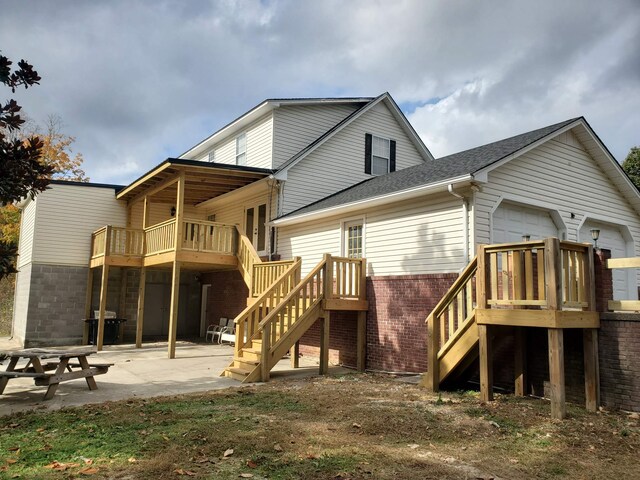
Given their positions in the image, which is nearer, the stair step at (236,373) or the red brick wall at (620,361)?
the red brick wall at (620,361)

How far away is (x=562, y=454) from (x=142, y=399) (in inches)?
243

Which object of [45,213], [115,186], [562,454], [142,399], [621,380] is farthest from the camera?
[115,186]

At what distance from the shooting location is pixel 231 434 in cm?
571

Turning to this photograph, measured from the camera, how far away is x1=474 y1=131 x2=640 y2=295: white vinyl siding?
10594mm

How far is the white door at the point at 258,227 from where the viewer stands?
1697cm

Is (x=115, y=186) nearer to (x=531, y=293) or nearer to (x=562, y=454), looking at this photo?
(x=531, y=293)

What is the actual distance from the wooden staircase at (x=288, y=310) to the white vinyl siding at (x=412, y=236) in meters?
0.67

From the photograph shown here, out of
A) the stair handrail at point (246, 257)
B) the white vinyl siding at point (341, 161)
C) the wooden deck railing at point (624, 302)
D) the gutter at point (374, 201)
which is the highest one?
the white vinyl siding at point (341, 161)

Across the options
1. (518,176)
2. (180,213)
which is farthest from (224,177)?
(518,176)

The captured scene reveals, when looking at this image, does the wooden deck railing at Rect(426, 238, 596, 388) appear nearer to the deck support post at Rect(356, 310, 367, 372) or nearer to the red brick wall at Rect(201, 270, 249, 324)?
the deck support post at Rect(356, 310, 367, 372)

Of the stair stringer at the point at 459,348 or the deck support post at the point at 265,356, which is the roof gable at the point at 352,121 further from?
the stair stringer at the point at 459,348

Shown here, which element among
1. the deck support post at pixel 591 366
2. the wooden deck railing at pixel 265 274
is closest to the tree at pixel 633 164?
the wooden deck railing at pixel 265 274

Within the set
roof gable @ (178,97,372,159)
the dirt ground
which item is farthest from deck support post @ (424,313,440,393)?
roof gable @ (178,97,372,159)

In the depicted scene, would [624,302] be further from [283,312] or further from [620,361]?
[283,312]
